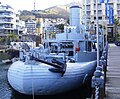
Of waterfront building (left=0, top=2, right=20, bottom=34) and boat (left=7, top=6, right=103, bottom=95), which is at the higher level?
waterfront building (left=0, top=2, right=20, bottom=34)

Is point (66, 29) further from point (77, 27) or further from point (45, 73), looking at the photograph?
point (45, 73)

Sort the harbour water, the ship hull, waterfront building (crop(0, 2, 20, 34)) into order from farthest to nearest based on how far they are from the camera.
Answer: waterfront building (crop(0, 2, 20, 34)), the harbour water, the ship hull

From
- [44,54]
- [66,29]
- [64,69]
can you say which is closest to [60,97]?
[64,69]

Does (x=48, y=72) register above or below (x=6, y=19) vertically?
below

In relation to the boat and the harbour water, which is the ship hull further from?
the harbour water

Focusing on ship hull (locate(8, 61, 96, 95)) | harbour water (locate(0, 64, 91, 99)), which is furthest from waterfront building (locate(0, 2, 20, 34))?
ship hull (locate(8, 61, 96, 95))

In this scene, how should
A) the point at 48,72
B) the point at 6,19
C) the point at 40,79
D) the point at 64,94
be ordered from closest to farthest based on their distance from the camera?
the point at 40,79, the point at 48,72, the point at 64,94, the point at 6,19

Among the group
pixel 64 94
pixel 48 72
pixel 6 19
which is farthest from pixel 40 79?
pixel 6 19

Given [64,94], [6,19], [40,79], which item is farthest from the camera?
[6,19]

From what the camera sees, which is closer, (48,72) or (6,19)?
(48,72)

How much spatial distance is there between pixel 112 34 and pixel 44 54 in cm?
6624

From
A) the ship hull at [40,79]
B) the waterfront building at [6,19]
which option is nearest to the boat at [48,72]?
the ship hull at [40,79]

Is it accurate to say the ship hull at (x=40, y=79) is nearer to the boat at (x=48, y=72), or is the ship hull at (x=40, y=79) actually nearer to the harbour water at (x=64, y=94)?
the boat at (x=48, y=72)

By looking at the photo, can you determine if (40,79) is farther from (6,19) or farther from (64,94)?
(6,19)
